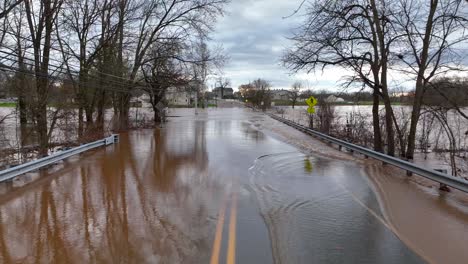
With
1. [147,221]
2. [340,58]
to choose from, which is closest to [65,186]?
[147,221]

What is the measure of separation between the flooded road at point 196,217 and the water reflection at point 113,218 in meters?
0.02

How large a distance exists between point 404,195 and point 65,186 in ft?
25.3

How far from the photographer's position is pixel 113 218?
259 inches

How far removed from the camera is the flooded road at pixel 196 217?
5027 mm

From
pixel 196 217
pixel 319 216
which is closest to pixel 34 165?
pixel 196 217

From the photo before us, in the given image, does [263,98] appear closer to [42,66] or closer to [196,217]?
[42,66]

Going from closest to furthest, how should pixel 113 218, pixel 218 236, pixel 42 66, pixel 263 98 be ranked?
pixel 218 236 → pixel 113 218 → pixel 42 66 → pixel 263 98

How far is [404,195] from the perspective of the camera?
8.53m

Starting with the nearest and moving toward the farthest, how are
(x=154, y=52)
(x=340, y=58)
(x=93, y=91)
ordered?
(x=340, y=58)
(x=93, y=91)
(x=154, y=52)

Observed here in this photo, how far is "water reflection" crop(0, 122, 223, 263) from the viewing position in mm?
5043

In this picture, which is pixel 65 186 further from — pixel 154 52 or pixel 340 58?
pixel 154 52

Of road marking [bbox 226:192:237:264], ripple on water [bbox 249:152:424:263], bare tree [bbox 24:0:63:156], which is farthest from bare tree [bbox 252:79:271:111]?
road marking [bbox 226:192:237:264]

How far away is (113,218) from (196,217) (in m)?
1.40

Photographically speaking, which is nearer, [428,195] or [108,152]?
[428,195]
